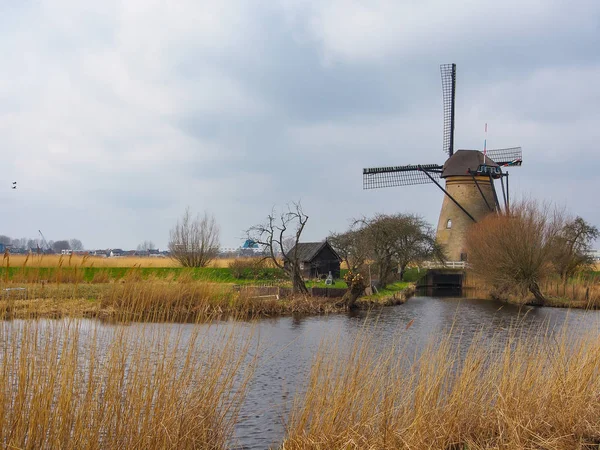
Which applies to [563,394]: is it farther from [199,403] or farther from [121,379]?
[121,379]

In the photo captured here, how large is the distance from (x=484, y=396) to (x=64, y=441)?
337cm

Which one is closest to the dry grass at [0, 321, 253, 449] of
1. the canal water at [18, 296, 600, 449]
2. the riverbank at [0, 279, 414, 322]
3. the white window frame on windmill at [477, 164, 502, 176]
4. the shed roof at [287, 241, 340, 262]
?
the canal water at [18, 296, 600, 449]

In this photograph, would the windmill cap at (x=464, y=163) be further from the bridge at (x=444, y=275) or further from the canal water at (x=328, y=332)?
the canal water at (x=328, y=332)

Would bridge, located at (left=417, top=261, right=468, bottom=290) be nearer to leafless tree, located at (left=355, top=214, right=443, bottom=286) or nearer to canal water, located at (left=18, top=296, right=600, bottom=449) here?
leafless tree, located at (left=355, top=214, right=443, bottom=286)

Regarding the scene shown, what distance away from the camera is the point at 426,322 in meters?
16.7

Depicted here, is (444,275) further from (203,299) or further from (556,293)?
(203,299)

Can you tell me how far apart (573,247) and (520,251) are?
9.98m

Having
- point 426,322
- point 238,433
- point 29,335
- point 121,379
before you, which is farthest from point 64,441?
point 426,322

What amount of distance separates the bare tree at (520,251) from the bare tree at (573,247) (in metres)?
1.72

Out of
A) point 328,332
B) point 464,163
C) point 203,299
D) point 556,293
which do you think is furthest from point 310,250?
point 203,299

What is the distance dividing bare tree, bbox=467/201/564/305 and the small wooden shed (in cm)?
834

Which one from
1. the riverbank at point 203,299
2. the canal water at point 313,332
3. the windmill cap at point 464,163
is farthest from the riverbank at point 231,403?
the windmill cap at point 464,163

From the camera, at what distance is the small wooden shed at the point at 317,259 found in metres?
30.2

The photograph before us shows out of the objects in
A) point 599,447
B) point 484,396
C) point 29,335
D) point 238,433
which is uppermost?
point 29,335
